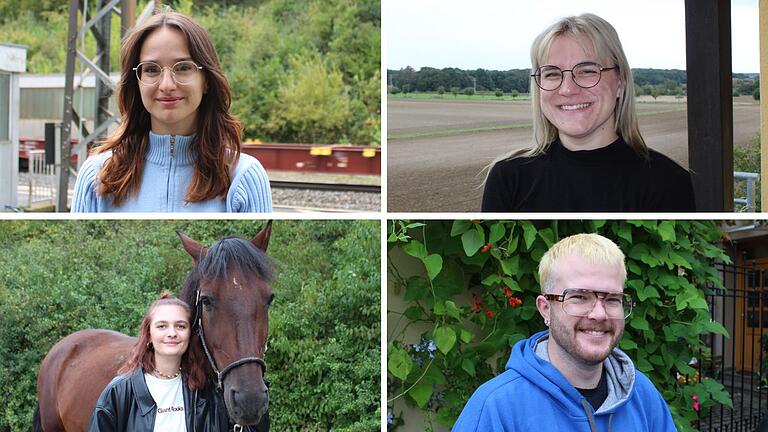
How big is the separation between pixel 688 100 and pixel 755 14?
0.39 m

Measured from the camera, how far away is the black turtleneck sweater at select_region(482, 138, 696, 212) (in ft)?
7.86

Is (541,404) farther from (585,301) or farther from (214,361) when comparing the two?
(214,361)

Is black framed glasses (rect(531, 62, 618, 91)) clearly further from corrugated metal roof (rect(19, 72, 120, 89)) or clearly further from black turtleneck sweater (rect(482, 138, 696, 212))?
corrugated metal roof (rect(19, 72, 120, 89))

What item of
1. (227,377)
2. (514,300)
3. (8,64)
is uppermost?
(8,64)

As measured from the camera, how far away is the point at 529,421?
1.72 m

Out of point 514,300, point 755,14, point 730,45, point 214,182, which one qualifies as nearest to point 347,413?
point 514,300

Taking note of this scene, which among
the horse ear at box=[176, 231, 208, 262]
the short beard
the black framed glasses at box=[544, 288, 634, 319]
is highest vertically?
the horse ear at box=[176, 231, 208, 262]

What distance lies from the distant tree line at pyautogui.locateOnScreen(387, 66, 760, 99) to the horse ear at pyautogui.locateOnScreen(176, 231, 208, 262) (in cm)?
80

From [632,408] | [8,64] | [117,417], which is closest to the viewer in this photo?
[632,408]

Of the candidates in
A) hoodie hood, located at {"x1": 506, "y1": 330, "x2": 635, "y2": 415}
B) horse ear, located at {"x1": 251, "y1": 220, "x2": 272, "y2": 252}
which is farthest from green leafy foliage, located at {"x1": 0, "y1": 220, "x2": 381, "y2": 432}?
hoodie hood, located at {"x1": 506, "y1": 330, "x2": 635, "y2": 415}

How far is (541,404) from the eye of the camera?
1738mm

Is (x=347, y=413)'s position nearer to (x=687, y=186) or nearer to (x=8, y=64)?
(x=687, y=186)

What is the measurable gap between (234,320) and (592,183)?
1.11 metres

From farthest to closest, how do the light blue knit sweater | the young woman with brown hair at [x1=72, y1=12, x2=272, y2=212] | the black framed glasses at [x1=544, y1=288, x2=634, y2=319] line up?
the light blue knit sweater < the young woman with brown hair at [x1=72, y1=12, x2=272, y2=212] < the black framed glasses at [x1=544, y1=288, x2=634, y2=319]
